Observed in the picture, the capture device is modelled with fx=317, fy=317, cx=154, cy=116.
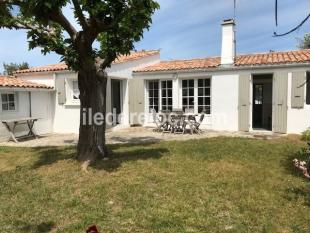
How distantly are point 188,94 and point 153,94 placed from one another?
6.38 ft

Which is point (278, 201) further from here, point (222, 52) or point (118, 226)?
point (222, 52)

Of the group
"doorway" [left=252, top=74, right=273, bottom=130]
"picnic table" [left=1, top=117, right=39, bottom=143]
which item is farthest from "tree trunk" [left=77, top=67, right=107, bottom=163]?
"doorway" [left=252, top=74, right=273, bottom=130]

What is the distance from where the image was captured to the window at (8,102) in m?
13.2

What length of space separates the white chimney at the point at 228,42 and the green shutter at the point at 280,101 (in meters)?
2.13

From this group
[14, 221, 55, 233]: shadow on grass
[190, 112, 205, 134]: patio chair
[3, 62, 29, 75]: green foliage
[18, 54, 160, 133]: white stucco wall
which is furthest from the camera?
[3, 62, 29, 75]: green foliage

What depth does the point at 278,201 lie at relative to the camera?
554 centimetres

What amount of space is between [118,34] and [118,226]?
16.1ft

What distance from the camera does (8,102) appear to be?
1348 centimetres

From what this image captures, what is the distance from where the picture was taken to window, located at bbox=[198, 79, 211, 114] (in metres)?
14.8

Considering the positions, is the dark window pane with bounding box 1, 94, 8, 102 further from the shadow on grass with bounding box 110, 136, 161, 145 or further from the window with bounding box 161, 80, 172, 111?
the window with bounding box 161, 80, 172, 111

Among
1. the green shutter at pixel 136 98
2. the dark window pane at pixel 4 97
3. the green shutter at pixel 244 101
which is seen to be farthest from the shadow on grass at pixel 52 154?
the green shutter at pixel 244 101

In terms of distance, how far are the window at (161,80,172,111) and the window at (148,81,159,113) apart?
34cm

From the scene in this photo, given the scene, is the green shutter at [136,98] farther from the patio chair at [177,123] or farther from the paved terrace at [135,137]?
the patio chair at [177,123]

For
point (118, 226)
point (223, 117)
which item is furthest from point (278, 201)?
point (223, 117)
